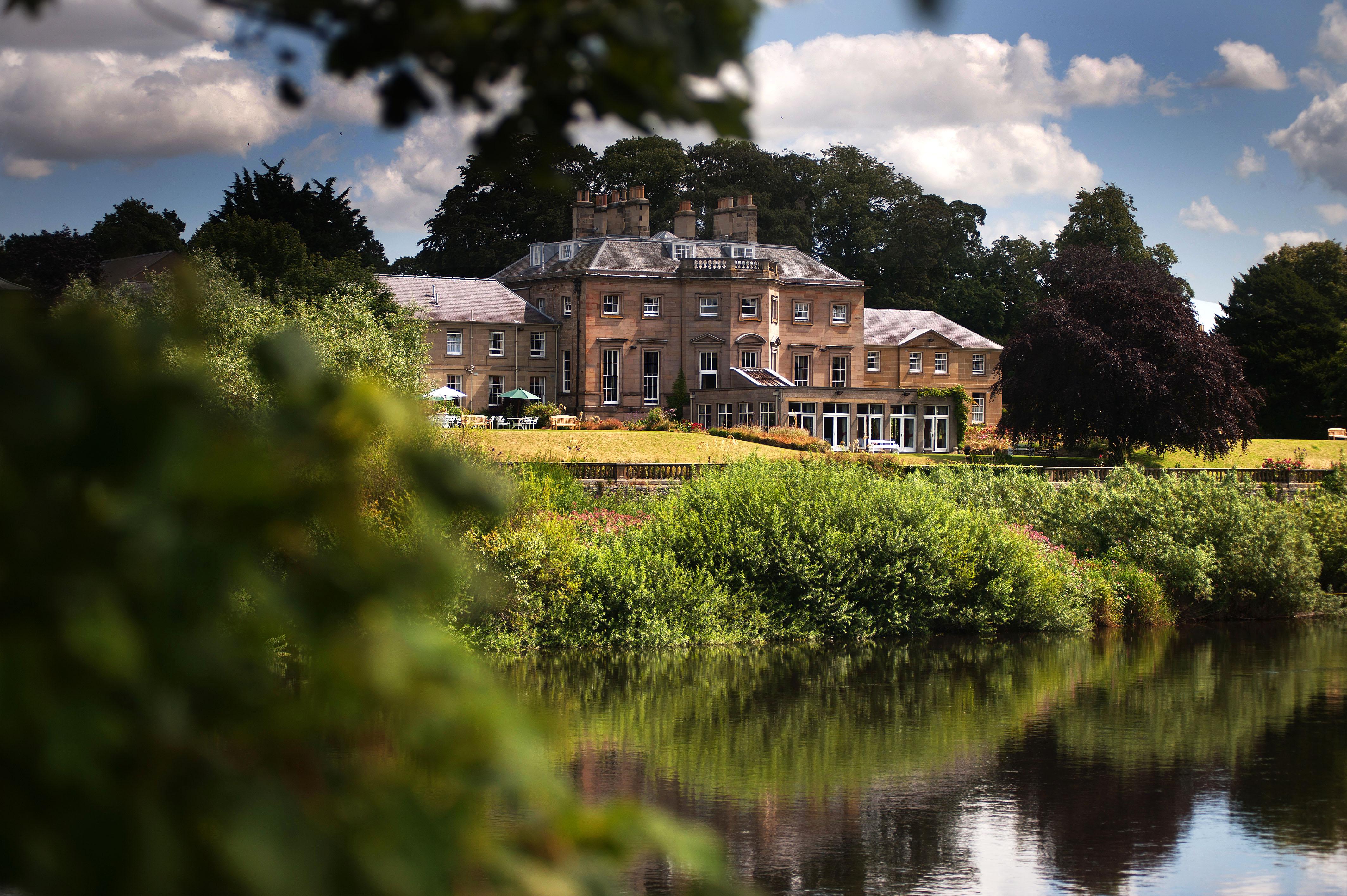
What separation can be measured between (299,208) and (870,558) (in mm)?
37205

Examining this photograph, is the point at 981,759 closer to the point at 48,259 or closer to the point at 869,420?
the point at 869,420

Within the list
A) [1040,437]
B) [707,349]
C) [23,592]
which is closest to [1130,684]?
[23,592]

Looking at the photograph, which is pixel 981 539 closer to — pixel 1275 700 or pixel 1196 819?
pixel 1275 700

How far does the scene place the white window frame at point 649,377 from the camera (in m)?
58.3

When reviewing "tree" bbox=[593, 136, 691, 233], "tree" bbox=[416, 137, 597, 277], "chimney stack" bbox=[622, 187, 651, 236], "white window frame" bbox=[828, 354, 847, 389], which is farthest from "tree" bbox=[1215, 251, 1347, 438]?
"tree" bbox=[416, 137, 597, 277]

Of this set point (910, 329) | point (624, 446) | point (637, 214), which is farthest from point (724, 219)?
point (624, 446)

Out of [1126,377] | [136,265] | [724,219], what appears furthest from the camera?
[724,219]

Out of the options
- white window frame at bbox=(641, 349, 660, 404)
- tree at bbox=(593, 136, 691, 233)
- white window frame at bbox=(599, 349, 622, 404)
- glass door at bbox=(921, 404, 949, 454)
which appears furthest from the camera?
tree at bbox=(593, 136, 691, 233)

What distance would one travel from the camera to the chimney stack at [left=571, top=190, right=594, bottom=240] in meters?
62.6

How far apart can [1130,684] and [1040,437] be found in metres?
31.0

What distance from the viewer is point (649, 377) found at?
5853 cm

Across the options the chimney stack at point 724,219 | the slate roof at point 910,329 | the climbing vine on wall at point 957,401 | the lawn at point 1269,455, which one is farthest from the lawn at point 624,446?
the slate roof at point 910,329

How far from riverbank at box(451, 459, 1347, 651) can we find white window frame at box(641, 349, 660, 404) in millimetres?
28376

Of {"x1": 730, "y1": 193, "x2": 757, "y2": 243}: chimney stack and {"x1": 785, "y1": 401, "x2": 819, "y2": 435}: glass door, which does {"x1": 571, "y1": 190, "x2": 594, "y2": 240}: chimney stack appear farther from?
{"x1": 785, "y1": 401, "x2": 819, "y2": 435}: glass door
